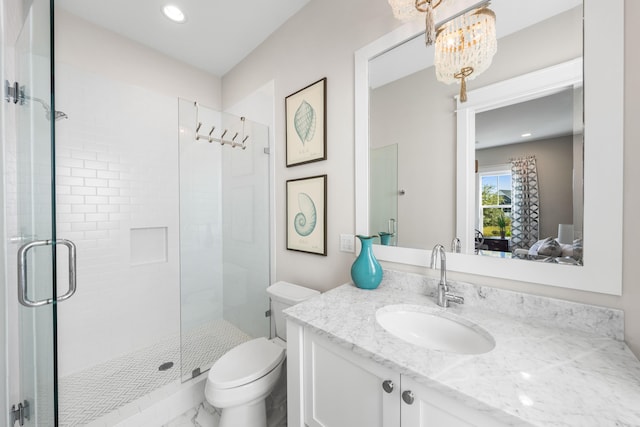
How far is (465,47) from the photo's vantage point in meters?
1.07

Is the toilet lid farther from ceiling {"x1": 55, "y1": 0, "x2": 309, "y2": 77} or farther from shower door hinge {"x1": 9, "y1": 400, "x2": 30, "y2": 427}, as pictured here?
ceiling {"x1": 55, "y1": 0, "x2": 309, "y2": 77}

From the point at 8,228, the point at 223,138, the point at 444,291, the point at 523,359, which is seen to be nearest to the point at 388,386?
the point at 523,359

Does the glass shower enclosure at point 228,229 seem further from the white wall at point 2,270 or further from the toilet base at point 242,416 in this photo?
the white wall at point 2,270

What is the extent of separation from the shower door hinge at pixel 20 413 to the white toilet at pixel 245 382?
2.21 ft

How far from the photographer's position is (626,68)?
766 mm

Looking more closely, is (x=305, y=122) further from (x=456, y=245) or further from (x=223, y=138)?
(x=456, y=245)

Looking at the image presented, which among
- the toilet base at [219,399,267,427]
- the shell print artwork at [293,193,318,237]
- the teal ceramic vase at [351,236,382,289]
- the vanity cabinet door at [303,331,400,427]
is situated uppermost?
the shell print artwork at [293,193,318,237]

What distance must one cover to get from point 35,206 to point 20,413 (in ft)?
2.76

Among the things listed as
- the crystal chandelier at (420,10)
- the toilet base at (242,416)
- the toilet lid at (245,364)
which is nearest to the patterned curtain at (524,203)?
the crystal chandelier at (420,10)

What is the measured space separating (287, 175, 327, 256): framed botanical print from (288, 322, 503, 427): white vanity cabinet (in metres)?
0.73

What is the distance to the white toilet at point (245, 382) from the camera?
3.85 ft

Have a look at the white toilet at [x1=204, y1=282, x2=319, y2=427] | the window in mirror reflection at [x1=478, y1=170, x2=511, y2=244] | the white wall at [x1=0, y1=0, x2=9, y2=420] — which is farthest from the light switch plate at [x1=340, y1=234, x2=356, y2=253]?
the white wall at [x1=0, y1=0, x2=9, y2=420]

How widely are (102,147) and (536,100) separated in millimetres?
2716

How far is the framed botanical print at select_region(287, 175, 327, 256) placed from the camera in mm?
1615
